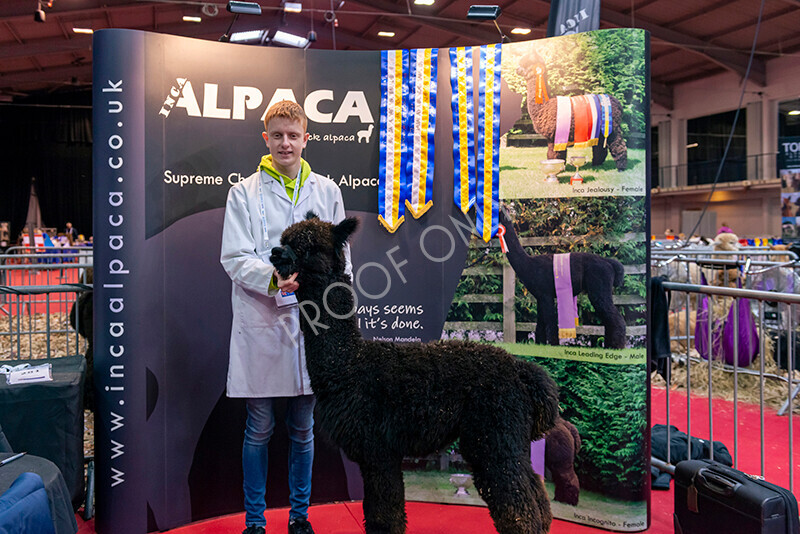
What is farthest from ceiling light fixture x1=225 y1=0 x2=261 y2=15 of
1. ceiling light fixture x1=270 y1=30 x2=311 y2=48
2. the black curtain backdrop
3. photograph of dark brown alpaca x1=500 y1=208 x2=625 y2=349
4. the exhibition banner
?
the black curtain backdrop

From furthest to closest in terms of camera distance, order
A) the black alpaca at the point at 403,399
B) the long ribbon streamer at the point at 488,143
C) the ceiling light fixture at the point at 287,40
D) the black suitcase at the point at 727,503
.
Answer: the ceiling light fixture at the point at 287,40 → the long ribbon streamer at the point at 488,143 → the black suitcase at the point at 727,503 → the black alpaca at the point at 403,399

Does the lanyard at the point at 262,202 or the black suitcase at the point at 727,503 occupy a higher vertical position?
the lanyard at the point at 262,202

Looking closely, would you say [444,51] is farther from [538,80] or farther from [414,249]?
[414,249]

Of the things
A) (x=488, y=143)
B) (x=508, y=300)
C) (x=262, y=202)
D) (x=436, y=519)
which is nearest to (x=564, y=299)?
(x=508, y=300)

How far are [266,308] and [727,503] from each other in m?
2.16

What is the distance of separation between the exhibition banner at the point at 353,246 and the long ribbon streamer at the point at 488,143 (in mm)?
19

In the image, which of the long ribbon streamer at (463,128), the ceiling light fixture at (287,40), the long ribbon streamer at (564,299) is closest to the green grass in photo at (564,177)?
the long ribbon streamer at (463,128)

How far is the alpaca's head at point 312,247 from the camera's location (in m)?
2.17

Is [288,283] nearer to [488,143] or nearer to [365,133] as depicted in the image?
[365,133]

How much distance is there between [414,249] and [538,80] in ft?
3.67

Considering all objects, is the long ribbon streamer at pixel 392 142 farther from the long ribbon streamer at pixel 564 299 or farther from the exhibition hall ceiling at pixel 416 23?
the exhibition hall ceiling at pixel 416 23

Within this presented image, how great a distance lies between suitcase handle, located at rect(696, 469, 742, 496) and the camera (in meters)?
2.46

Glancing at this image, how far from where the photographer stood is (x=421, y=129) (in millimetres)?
3227

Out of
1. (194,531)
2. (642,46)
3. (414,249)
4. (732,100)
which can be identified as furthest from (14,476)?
(732,100)
